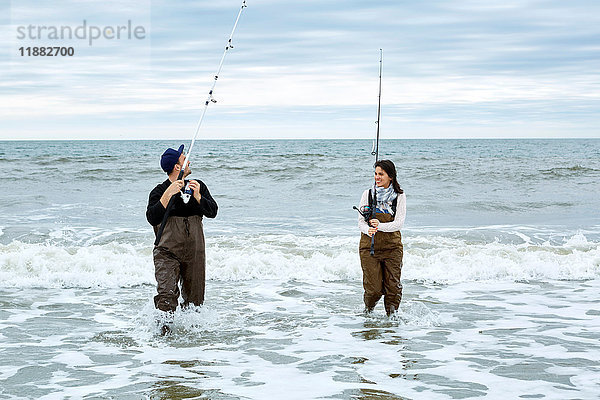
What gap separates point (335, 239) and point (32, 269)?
534 cm

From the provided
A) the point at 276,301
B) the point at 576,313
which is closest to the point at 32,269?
the point at 276,301

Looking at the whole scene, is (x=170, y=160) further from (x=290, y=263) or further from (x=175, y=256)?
(x=290, y=263)

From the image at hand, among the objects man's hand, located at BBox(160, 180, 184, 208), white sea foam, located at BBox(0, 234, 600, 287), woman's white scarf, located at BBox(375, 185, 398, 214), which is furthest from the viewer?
white sea foam, located at BBox(0, 234, 600, 287)

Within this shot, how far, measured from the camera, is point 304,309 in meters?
7.53

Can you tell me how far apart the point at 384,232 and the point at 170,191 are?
2131 mm

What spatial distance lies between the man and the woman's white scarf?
165 cm

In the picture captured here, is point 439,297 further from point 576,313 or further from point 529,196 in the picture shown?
point 529,196

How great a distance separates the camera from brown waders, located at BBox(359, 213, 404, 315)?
21.0ft

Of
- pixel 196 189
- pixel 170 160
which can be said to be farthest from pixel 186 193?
pixel 170 160

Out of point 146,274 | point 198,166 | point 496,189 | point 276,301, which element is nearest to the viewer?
point 276,301

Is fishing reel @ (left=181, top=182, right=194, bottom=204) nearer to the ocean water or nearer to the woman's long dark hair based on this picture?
the ocean water

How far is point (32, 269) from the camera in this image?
379 inches

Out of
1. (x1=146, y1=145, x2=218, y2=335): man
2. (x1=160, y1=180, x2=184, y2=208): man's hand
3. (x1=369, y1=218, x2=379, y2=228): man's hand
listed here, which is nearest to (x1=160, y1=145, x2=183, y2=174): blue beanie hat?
(x1=146, y1=145, x2=218, y2=335): man

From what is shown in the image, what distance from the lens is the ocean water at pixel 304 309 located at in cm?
500
